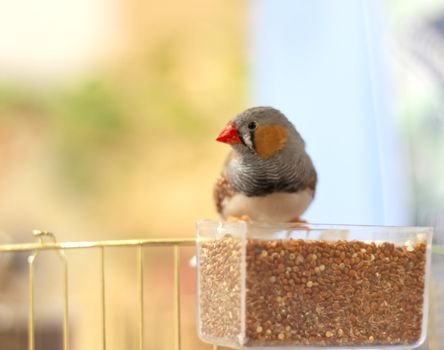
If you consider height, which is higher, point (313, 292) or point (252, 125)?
point (252, 125)

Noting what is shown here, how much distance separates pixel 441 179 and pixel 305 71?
615 mm

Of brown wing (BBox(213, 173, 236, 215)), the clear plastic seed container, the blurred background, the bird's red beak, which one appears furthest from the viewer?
the blurred background

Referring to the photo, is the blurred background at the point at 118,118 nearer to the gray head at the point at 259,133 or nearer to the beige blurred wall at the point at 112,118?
the beige blurred wall at the point at 112,118

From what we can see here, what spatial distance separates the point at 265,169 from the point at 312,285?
260 millimetres

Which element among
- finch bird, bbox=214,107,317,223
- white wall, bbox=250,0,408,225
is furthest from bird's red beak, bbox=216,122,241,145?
white wall, bbox=250,0,408,225

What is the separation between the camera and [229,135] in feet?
3.28

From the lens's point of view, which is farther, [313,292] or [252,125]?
[252,125]

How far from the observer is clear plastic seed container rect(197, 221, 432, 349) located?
2.69 feet

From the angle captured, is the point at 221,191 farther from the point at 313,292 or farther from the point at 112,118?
the point at 112,118

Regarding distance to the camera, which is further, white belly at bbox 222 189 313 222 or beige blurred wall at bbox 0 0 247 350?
beige blurred wall at bbox 0 0 247 350

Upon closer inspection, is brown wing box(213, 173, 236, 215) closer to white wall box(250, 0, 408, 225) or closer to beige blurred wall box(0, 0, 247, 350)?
white wall box(250, 0, 408, 225)

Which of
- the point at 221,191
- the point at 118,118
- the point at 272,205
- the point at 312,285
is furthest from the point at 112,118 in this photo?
the point at 312,285

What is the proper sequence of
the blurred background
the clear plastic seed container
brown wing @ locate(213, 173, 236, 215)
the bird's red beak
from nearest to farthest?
1. the clear plastic seed container
2. the bird's red beak
3. brown wing @ locate(213, 173, 236, 215)
4. the blurred background

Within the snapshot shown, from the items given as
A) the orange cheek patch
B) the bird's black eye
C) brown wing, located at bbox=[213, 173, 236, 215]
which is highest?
the bird's black eye
